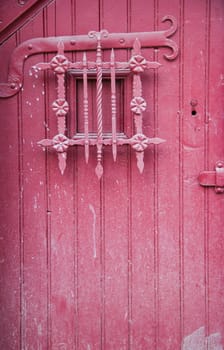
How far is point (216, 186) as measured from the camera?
4.46ft

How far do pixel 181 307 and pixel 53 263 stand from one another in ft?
1.60

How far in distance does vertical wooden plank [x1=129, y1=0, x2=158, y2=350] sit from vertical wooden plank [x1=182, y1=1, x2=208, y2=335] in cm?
12

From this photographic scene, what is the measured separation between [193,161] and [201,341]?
2.11 feet

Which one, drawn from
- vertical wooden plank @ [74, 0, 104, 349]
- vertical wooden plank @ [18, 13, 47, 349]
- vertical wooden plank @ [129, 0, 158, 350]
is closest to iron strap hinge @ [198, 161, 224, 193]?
vertical wooden plank @ [129, 0, 158, 350]

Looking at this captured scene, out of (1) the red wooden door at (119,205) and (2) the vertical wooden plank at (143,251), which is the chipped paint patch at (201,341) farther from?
(2) the vertical wooden plank at (143,251)

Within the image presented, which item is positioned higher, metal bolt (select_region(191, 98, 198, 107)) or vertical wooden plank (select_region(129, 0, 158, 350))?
metal bolt (select_region(191, 98, 198, 107))

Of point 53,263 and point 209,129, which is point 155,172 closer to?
point 209,129

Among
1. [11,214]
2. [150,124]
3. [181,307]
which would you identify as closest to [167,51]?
[150,124]

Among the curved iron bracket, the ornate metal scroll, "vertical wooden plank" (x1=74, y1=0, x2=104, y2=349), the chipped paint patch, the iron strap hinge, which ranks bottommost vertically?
the chipped paint patch

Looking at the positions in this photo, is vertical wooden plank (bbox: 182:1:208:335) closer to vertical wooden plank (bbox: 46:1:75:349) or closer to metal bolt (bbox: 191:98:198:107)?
metal bolt (bbox: 191:98:198:107)

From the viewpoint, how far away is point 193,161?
1.37m

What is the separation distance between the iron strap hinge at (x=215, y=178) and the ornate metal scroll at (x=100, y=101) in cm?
20

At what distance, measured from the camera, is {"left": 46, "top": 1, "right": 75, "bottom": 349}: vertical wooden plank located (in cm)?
140

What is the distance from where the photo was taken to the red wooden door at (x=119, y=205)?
1.36 meters
